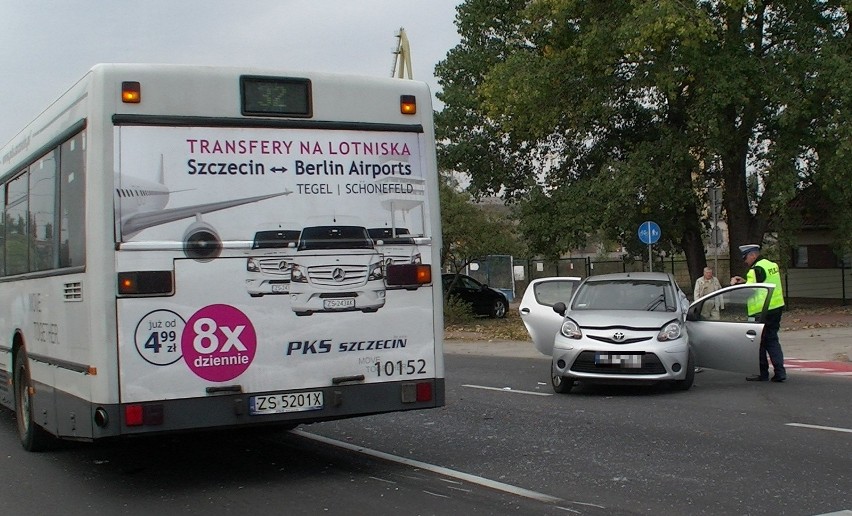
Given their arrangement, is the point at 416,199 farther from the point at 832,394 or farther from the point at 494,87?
the point at 494,87

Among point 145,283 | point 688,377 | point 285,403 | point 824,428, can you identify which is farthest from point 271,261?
point 688,377

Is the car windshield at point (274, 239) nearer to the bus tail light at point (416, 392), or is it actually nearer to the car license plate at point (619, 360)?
the bus tail light at point (416, 392)

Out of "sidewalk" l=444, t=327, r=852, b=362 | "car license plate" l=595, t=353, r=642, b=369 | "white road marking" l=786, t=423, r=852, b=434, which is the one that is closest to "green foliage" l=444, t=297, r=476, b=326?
"sidewalk" l=444, t=327, r=852, b=362

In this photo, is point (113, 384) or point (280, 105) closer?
point (113, 384)

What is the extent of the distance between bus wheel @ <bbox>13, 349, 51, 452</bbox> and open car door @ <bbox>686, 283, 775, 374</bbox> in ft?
26.8

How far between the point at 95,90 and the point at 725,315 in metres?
9.14

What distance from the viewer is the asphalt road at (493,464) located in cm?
702

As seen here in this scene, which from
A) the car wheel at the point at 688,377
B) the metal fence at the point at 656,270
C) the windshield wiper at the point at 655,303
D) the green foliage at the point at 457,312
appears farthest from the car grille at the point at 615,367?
the green foliage at the point at 457,312

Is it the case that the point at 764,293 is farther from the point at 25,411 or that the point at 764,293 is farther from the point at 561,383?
the point at 25,411

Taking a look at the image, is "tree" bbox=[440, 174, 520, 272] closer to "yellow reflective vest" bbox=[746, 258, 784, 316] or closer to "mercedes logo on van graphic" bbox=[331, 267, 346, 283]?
"yellow reflective vest" bbox=[746, 258, 784, 316]

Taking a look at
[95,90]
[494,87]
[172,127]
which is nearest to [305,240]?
[172,127]

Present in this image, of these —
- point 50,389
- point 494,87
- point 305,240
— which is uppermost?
point 494,87

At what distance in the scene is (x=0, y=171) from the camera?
34.8 ft

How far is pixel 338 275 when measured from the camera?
771 centimetres
